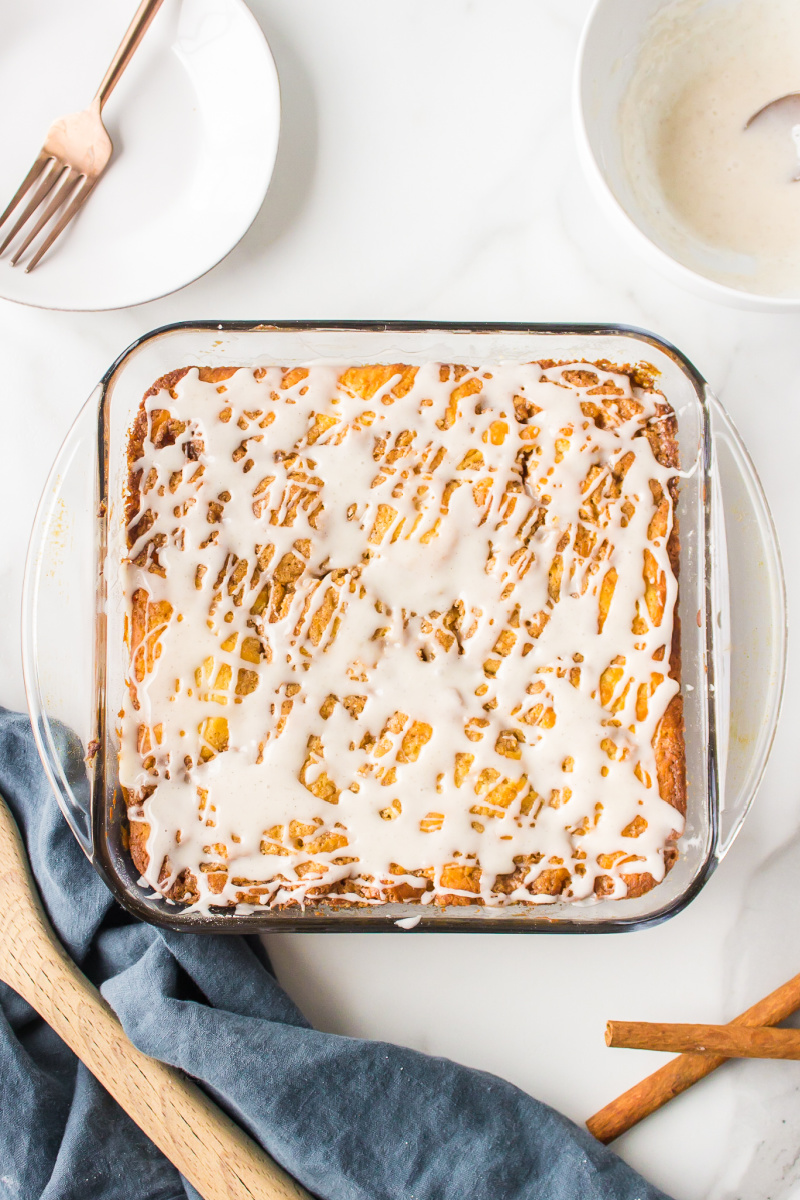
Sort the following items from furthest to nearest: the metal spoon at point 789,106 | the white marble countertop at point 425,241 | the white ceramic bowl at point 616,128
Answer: the white marble countertop at point 425,241
the metal spoon at point 789,106
the white ceramic bowl at point 616,128

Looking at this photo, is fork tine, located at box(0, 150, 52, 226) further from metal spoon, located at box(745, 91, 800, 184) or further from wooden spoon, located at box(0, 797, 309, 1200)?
metal spoon, located at box(745, 91, 800, 184)

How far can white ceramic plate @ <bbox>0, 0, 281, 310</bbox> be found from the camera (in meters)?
1.48

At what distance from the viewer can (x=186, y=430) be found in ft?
4.43

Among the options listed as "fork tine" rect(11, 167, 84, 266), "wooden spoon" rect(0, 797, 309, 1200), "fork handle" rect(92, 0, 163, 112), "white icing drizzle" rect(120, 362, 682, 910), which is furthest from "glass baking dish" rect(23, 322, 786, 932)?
"fork handle" rect(92, 0, 163, 112)

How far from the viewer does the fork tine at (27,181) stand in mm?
1447

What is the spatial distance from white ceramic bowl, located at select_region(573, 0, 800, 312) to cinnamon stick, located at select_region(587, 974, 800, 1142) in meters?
1.07

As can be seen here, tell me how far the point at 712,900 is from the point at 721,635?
0.44 metres

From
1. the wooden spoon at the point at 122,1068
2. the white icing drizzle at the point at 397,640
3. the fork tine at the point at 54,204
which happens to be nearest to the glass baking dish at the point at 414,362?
the white icing drizzle at the point at 397,640

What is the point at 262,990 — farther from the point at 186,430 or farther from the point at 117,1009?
the point at 186,430

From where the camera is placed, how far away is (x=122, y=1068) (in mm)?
1408

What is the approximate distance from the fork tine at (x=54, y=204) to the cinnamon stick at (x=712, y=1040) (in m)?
1.54

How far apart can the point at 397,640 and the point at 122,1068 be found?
798mm

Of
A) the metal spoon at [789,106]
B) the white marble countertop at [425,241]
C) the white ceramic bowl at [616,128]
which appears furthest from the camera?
the white marble countertop at [425,241]

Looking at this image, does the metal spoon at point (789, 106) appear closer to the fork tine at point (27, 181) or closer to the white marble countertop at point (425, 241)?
the white marble countertop at point (425, 241)
